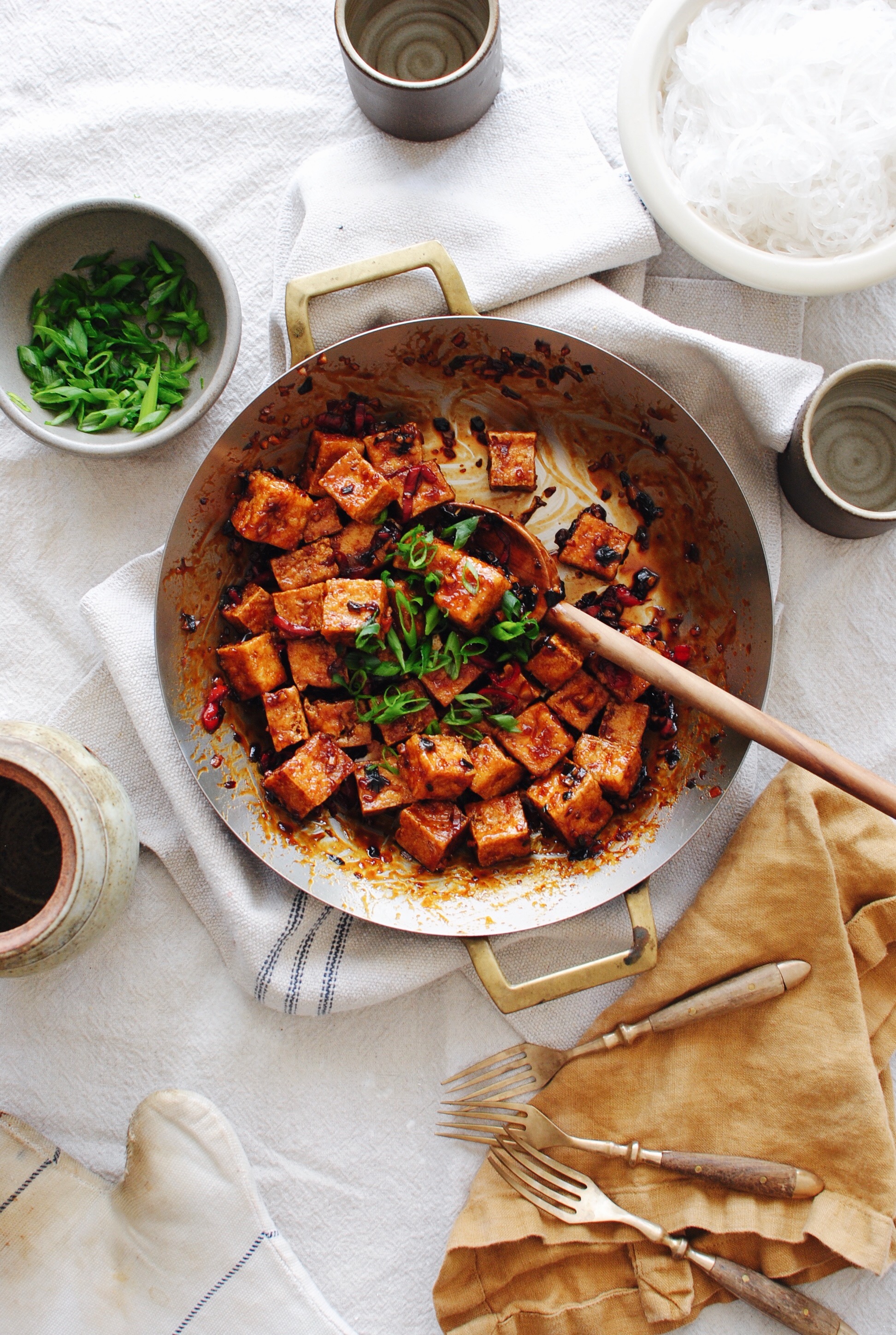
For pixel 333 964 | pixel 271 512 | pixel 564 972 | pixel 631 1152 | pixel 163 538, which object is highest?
pixel 271 512

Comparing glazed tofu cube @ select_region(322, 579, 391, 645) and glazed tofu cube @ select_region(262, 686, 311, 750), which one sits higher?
glazed tofu cube @ select_region(322, 579, 391, 645)

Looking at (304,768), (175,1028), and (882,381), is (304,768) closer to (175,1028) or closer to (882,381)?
(175,1028)

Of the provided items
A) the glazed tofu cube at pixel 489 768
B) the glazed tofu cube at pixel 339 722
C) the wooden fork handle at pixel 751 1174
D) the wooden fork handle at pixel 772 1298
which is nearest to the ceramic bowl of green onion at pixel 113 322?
the glazed tofu cube at pixel 339 722

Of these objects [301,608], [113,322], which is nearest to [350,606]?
[301,608]

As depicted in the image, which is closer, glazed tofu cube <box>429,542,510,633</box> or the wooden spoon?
the wooden spoon

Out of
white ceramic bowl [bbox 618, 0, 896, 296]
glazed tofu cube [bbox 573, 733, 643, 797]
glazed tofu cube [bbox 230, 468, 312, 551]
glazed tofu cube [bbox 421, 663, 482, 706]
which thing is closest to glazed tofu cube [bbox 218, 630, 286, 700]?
glazed tofu cube [bbox 230, 468, 312, 551]

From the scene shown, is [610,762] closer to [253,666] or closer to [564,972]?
[564,972]

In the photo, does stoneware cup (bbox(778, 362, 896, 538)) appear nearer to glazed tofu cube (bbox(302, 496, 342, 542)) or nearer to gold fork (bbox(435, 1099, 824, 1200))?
glazed tofu cube (bbox(302, 496, 342, 542))
